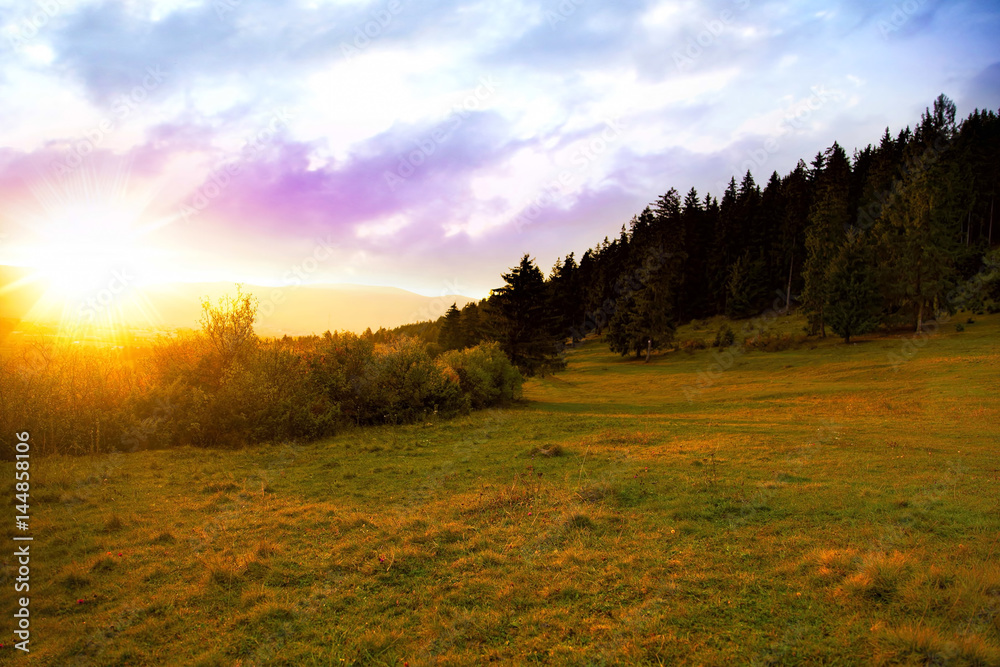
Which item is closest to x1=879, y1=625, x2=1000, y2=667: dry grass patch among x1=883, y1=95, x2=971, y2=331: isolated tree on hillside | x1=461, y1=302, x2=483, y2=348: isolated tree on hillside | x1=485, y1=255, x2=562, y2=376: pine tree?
x1=485, y1=255, x2=562, y2=376: pine tree

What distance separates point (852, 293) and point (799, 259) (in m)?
24.2

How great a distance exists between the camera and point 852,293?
142 feet

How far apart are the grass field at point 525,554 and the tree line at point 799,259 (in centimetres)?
2696

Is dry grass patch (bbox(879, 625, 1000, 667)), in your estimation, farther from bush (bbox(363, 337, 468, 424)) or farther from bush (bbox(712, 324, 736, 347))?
bush (bbox(712, 324, 736, 347))

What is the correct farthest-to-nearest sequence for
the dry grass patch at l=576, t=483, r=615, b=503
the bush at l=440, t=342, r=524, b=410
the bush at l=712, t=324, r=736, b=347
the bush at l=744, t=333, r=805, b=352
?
the bush at l=712, t=324, r=736, b=347 → the bush at l=744, t=333, r=805, b=352 → the bush at l=440, t=342, r=524, b=410 → the dry grass patch at l=576, t=483, r=615, b=503

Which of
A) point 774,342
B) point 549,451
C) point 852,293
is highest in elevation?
point 852,293

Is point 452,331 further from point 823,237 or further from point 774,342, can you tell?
point 823,237

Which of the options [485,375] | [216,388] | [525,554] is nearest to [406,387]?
[485,375]

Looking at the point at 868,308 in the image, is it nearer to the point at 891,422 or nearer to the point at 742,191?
the point at 891,422

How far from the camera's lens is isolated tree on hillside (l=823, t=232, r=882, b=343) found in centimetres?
4278

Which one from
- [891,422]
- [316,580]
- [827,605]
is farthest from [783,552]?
[891,422]

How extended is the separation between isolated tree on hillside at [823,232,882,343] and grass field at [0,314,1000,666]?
105ft

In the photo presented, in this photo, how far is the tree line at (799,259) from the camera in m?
41.1

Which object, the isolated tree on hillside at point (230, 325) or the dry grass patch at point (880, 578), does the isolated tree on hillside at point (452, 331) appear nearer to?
the isolated tree on hillside at point (230, 325)
